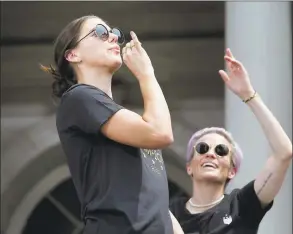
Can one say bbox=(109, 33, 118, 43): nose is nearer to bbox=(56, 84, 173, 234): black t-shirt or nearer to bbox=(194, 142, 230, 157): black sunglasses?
bbox=(56, 84, 173, 234): black t-shirt

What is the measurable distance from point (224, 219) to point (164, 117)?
0.85 metres

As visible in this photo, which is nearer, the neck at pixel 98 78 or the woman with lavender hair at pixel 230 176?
the neck at pixel 98 78

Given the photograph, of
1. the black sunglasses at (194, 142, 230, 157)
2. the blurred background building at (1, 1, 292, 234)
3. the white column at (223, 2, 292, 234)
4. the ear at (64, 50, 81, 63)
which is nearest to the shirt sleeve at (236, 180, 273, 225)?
the black sunglasses at (194, 142, 230, 157)

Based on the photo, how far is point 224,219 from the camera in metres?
3.11

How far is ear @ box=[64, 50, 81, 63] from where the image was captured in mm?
2626

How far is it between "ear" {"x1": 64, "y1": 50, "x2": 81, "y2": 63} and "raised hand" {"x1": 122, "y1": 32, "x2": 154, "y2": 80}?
17 centimetres

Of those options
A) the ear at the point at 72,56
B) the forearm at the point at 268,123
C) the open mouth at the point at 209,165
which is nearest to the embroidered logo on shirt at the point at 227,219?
the open mouth at the point at 209,165

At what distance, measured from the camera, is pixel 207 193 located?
3.31m

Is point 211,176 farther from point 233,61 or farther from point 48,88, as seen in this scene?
point 48,88

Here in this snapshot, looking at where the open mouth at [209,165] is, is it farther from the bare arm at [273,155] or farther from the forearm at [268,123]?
the forearm at [268,123]

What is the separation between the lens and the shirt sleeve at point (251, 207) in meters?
3.00

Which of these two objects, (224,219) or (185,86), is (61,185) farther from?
(224,219)

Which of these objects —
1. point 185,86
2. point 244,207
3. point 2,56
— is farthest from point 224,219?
point 2,56

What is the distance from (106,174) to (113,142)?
4.2 inches
